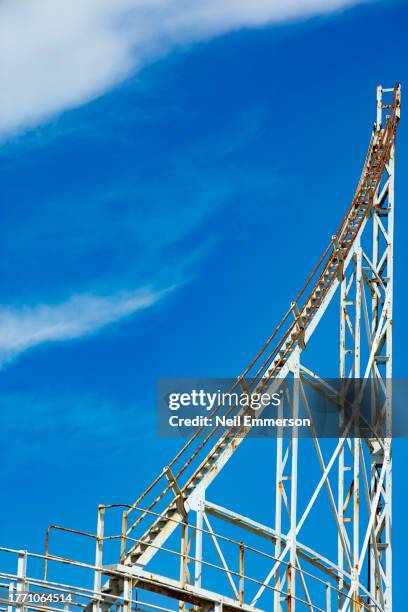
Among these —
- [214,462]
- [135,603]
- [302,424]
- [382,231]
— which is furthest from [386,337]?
[135,603]

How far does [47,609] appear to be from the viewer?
3600cm

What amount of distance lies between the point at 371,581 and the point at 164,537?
13.9 m

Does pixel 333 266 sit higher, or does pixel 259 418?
pixel 333 266

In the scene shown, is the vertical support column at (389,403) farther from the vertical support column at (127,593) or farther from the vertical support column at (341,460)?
the vertical support column at (127,593)

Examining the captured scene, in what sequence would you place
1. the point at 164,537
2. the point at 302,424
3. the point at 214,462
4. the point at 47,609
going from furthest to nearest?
the point at 302,424 < the point at 214,462 < the point at 164,537 < the point at 47,609

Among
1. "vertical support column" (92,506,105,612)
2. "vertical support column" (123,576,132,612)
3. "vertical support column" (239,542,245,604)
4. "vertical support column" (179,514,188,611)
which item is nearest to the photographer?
"vertical support column" (123,576,132,612)

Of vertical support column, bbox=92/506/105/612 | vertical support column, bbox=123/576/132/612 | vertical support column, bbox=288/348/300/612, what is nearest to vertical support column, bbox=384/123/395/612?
vertical support column, bbox=288/348/300/612

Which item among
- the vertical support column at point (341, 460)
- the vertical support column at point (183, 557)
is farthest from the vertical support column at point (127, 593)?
the vertical support column at point (341, 460)

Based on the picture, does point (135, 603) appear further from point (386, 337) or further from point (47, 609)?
point (386, 337)

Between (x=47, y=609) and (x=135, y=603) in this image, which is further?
(x=135, y=603)

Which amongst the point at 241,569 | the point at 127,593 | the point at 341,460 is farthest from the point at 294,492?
the point at 127,593

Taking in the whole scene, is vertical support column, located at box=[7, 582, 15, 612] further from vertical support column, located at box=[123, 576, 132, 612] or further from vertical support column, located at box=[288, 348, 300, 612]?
vertical support column, located at box=[288, 348, 300, 612]

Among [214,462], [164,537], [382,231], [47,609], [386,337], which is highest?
[382,231]

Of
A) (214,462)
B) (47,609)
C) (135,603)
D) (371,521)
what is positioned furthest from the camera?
(371,521)
